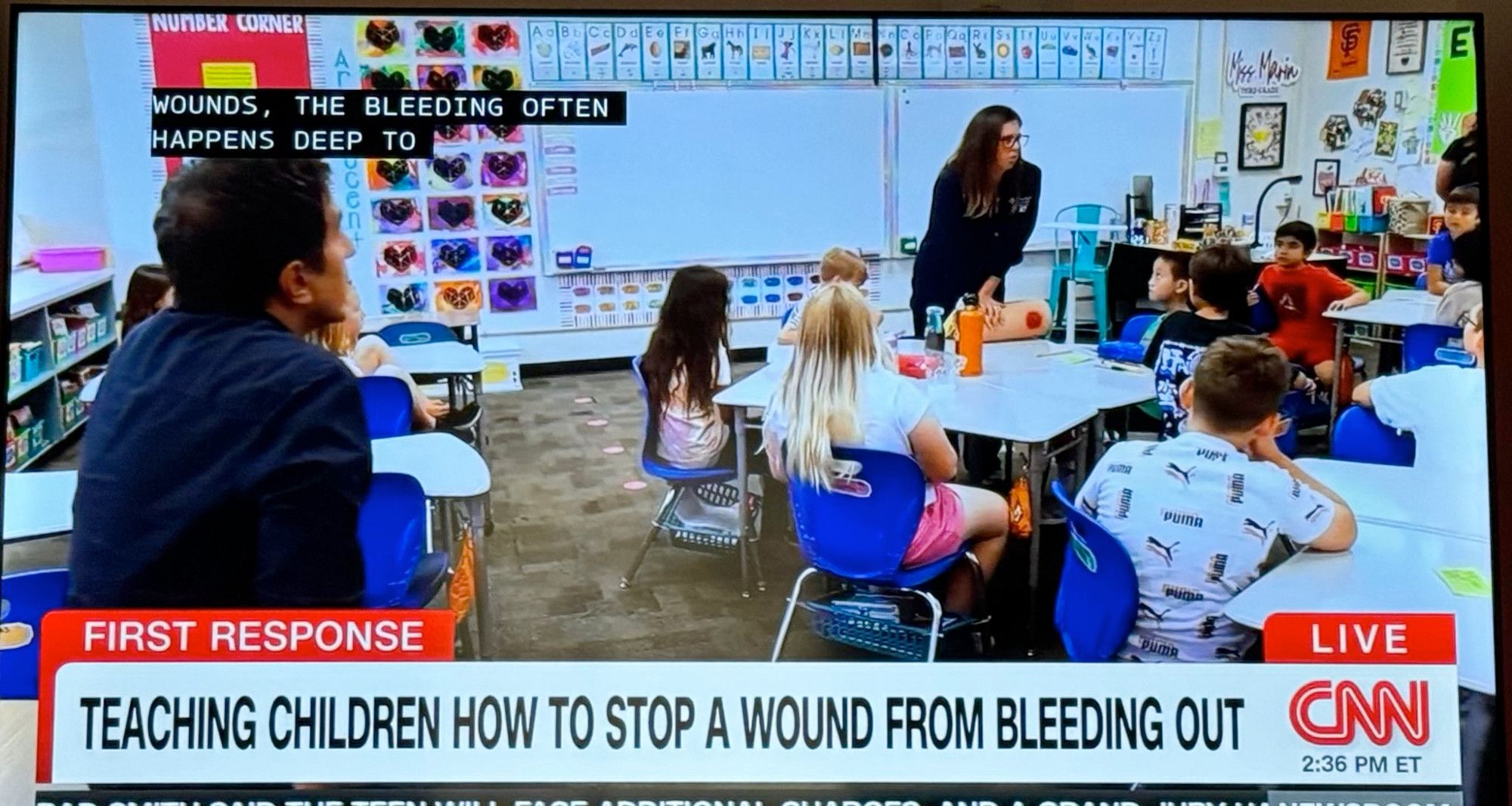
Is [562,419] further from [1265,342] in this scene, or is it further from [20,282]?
[1265,342]

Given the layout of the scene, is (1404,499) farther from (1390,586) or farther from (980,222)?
(980,222)

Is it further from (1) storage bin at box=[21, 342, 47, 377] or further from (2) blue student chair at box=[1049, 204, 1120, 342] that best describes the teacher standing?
(1) storage bin at box=[21, 342, 47, 377]

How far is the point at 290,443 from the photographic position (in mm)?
1527

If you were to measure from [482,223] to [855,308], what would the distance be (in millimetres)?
625

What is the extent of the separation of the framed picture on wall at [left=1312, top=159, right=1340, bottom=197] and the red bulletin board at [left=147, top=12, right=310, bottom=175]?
1600 mm

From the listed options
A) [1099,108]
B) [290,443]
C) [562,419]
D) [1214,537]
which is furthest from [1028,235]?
[290,443]

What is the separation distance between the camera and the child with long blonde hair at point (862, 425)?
1673 millimetres

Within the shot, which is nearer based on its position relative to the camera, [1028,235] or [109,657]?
[109,657]

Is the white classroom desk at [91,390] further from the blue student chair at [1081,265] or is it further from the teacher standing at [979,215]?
the blue student chair at [1081,265]

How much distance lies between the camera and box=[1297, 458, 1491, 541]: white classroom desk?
1.63m

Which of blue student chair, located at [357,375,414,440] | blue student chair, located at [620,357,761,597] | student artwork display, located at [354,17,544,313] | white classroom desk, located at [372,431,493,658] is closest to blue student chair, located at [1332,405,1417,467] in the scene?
blue student chair, located at [620,357,761,597]

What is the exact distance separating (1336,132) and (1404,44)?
166mm

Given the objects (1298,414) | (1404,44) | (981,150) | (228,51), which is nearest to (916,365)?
(981,150)

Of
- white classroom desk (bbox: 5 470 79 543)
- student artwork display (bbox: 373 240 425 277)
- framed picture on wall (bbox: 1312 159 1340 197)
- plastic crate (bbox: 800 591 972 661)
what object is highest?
framed picture on wall (bbox: 1312 159 1340 197)
